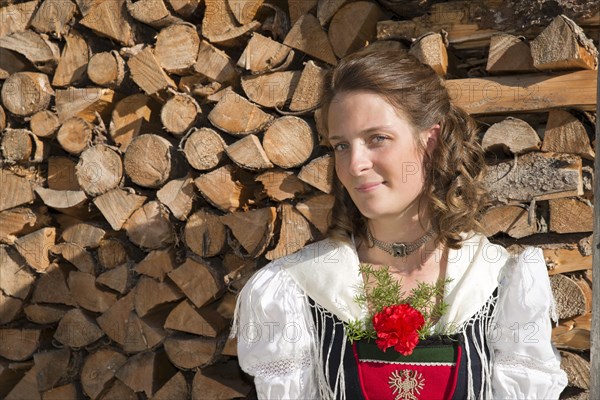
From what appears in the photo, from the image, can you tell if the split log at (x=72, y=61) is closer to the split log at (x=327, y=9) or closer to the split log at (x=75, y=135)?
the split log at (x=75, y=135)

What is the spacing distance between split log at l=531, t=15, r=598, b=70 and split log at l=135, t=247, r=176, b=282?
1.30 meters

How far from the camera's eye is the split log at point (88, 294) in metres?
2.65

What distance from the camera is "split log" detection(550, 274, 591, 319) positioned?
6.84 feet

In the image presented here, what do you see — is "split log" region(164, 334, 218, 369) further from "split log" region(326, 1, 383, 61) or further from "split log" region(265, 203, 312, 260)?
"split log" region(326, 1, 383, 61)

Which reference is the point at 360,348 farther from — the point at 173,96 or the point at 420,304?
the point at 173,96

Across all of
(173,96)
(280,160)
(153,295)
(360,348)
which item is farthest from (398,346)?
(173,96)

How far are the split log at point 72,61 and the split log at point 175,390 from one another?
3.62 ft

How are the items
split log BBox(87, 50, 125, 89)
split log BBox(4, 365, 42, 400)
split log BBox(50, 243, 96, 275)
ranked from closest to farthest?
split log BBox(87, 50, 125, 89) < split log BBox(50, 243, 96, 275) < split log BBox(4, 365, 42, 400)

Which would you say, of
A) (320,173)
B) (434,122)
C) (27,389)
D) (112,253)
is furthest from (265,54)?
(27,389)

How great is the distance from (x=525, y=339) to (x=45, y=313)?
5.83 ft

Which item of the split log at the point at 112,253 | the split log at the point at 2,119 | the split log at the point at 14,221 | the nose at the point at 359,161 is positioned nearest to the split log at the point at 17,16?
the split log at the point at 2,119

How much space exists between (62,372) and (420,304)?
4.88ft

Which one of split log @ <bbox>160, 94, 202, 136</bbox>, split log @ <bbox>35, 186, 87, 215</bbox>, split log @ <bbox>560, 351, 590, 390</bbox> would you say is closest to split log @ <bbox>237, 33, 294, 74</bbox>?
split log @ <bbox>160, 94, 202, 136</bbox>

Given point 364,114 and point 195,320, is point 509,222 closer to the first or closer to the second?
point 364,114
